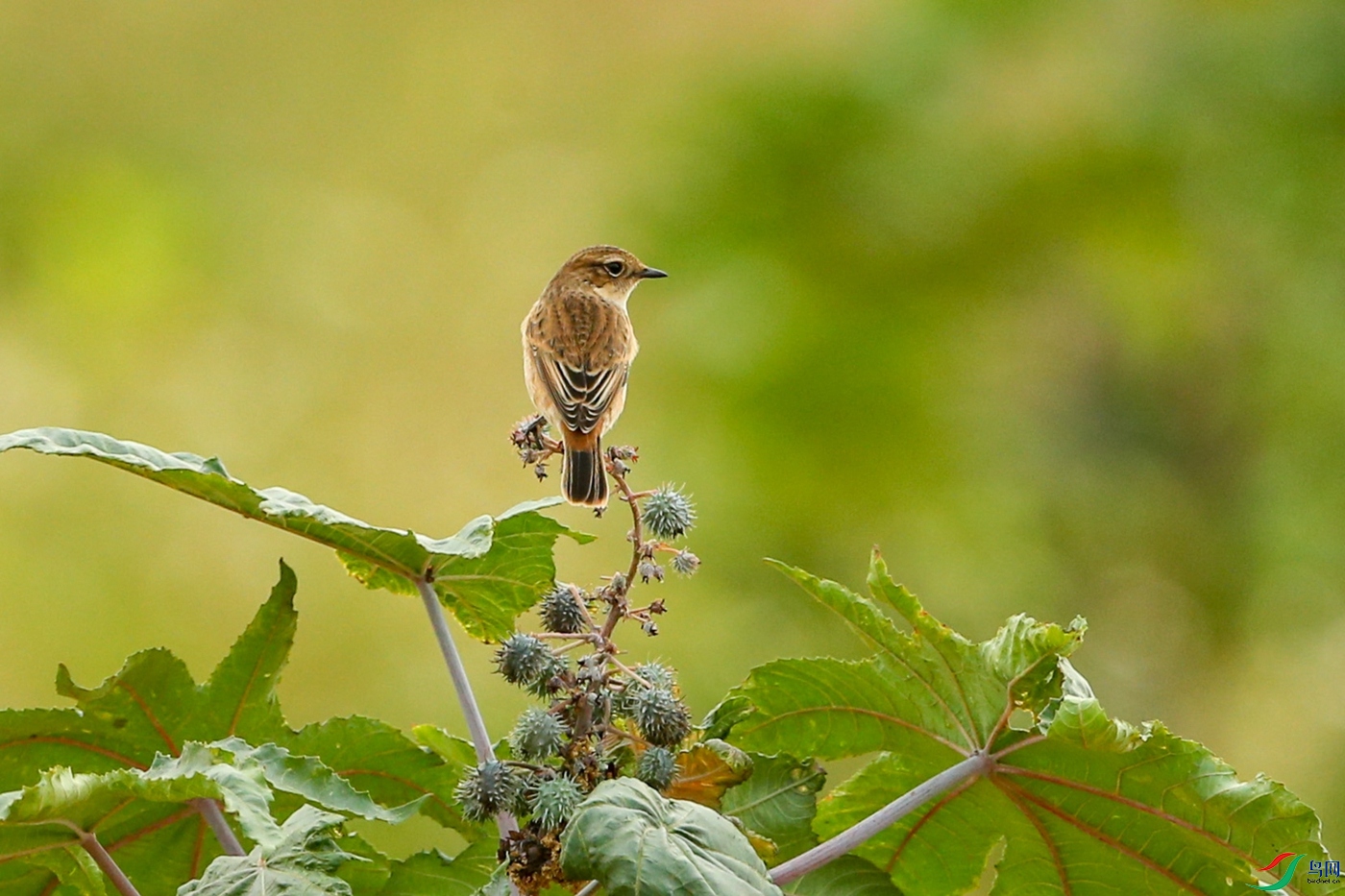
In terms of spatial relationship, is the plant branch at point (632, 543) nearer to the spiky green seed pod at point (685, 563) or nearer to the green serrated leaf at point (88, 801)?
the spiky green seed pod at point (685, 563)

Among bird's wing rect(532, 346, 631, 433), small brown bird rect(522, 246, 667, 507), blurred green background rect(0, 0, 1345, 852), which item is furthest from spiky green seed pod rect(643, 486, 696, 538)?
blurred green background rect(0, 0, 1345, 852)

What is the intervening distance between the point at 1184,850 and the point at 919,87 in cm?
571

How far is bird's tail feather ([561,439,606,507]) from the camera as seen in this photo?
1.94 meters

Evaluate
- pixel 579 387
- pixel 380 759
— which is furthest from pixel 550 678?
pixel 579 387

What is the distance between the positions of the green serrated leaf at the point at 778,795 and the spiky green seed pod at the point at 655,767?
14 cm

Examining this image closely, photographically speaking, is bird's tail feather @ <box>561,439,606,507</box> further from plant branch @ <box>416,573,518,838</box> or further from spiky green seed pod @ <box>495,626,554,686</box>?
spiky green seed pod @ <box>495,626,554,686</box>

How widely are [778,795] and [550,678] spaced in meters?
0.24

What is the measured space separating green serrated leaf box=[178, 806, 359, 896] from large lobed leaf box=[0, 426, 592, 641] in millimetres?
225

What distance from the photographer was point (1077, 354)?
629cm

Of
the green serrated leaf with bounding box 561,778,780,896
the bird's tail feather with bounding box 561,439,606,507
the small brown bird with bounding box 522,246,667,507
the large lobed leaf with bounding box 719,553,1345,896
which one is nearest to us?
the green serrated leaf with bounding box 561,778,780,896

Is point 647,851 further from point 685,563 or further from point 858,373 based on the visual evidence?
point 858,373

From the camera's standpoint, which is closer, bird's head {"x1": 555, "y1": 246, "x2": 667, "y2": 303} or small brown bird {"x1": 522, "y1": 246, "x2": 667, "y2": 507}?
small brown bird {"x1": 522, "y1": 246, "x2": 667, "y2": 507}

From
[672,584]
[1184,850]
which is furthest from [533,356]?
[672,584]

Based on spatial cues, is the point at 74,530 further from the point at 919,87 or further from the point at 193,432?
the point at 919,87
